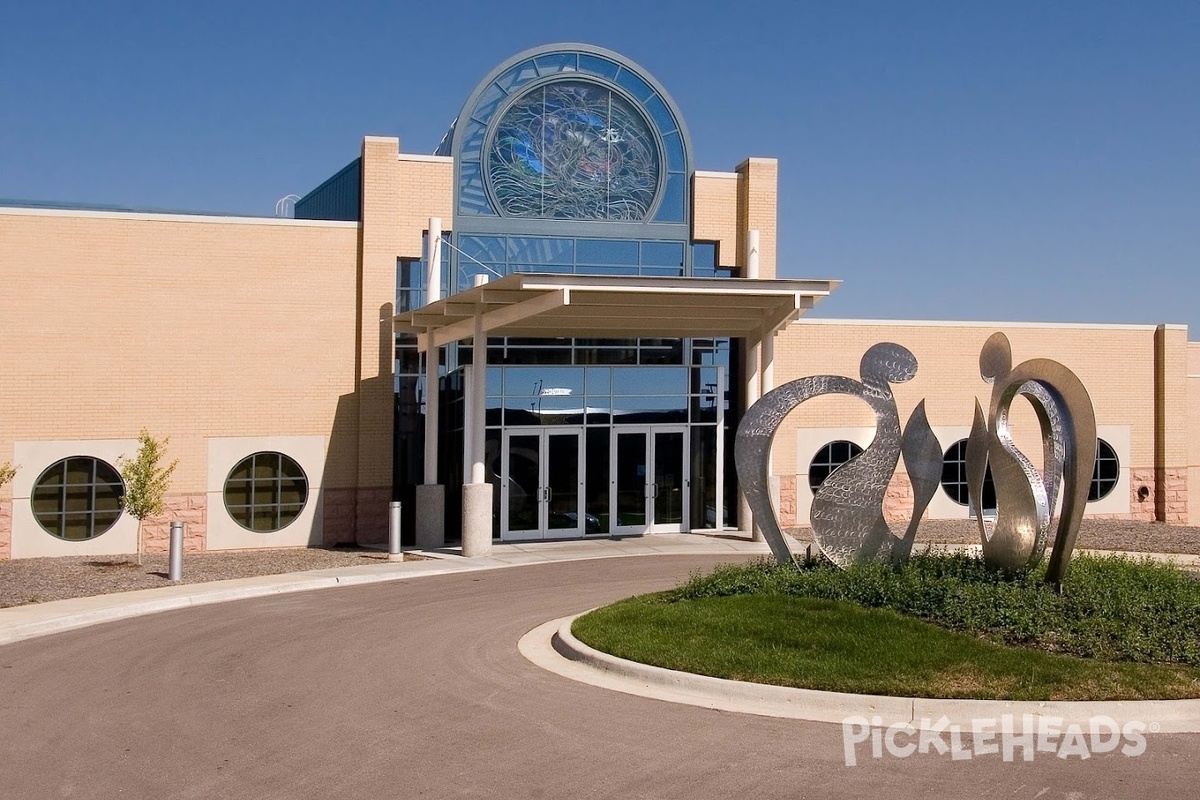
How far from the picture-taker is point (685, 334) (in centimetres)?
2423

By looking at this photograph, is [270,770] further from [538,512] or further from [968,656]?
[538,512]

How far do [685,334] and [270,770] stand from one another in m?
16.8

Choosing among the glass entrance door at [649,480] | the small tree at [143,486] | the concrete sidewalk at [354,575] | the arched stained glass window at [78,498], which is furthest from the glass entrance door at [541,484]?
the arched stained glass window at [78,498]

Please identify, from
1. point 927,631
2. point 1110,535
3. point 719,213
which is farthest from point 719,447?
point 927,631

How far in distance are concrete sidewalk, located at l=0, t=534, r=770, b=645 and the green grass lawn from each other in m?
5.86

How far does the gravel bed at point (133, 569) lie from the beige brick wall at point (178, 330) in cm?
178

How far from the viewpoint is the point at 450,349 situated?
24719 mm

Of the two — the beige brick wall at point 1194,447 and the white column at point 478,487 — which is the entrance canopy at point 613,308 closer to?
the white column at point 478,487

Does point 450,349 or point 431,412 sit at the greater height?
point 450,349

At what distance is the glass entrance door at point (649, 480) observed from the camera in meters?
24.7

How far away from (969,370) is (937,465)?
43.5 feet

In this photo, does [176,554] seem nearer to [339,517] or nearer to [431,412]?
[339,517]

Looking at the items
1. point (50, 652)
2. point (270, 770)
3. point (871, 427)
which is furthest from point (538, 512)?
point (270, 770)

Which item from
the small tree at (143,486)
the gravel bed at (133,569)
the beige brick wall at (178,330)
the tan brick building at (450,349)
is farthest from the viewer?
the tan brick building at (450,349)
